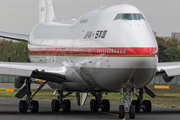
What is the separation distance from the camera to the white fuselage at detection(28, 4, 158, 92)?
22.5 meters

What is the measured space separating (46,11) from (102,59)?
18.1 m

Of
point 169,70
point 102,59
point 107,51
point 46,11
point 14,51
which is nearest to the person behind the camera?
point 107,51

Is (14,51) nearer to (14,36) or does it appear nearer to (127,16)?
(14,36)

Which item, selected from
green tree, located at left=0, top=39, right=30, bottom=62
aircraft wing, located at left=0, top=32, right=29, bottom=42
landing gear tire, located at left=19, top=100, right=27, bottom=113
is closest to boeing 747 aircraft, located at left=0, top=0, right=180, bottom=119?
landing gear tire, located at left=19, top=100, right=27, bottom=113

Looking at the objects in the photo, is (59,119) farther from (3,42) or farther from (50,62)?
(3,42)

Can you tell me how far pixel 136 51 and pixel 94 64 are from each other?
2.93m

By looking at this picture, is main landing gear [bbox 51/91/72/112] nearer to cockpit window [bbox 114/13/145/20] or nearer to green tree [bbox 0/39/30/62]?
cockpit window [bbox 114/13/145/20]

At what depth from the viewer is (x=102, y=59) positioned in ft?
78.1

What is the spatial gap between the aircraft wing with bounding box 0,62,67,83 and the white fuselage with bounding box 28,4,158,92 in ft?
1.71

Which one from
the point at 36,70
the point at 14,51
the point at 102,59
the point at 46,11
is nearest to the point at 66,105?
the point at 36,70

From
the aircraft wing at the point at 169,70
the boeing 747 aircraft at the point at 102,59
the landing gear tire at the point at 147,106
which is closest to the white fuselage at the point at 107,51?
the boeing 747 aircraft at the point at 102,59

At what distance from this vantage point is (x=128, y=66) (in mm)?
22516

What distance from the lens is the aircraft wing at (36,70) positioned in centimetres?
2664

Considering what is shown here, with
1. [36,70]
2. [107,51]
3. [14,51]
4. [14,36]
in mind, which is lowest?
[36,70]
